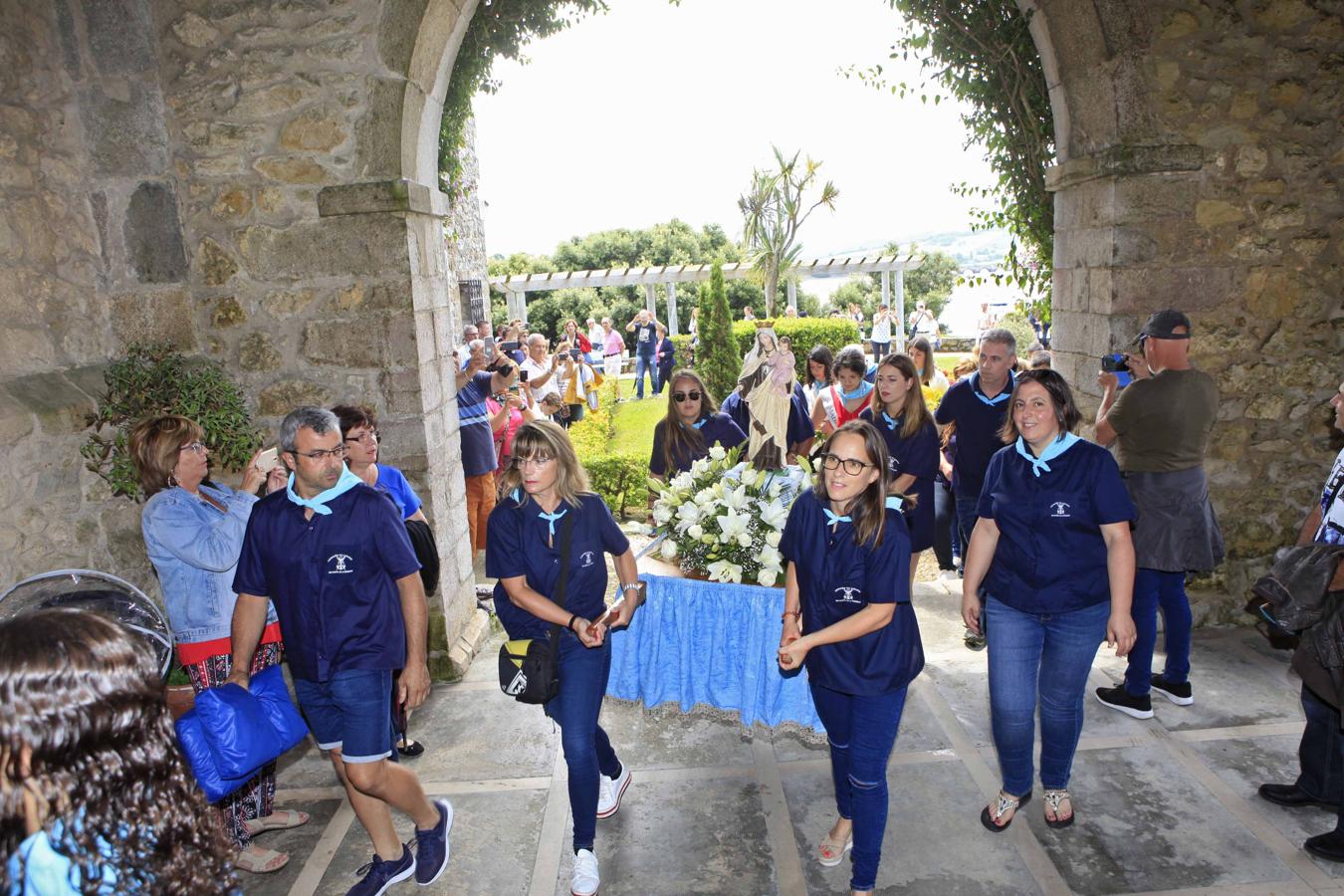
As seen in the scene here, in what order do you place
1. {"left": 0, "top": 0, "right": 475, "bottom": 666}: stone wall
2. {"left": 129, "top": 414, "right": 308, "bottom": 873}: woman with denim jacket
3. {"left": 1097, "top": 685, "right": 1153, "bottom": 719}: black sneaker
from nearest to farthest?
1. {"left": 129, "top": 414, "right": 308, "bottom": 873}: woman with denim jacket
2. {"left": 1097, "top": 685, "right": 1153, "bottom": 719}: black sneaker
3. {"left": 0, "top": 0, "right": 475, "bottom": 666}: stone wall

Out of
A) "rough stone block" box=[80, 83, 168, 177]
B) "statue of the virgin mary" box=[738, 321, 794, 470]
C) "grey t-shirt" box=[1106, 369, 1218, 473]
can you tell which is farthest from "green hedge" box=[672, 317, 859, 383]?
"rough stone block" box=[80, 83, 168, 177]

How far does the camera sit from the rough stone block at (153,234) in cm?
512

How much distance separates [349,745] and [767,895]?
1688mm

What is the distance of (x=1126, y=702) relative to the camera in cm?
467

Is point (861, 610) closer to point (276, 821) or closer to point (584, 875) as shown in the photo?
point (584, 875)

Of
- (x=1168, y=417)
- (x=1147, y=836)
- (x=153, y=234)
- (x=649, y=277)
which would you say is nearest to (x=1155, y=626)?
(x=1168, y=417)

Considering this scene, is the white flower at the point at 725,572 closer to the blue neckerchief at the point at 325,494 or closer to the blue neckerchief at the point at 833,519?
the blue neckerchief at the point at 833,519

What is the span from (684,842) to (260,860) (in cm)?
179

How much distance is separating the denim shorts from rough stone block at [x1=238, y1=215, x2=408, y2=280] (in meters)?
2.63

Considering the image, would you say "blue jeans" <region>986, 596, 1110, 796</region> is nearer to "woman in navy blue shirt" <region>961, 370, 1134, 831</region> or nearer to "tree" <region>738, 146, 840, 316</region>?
"woman in navy blue shirt" <region>961, 370, 1134, 831</region>

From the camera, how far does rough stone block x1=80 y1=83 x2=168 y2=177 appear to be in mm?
5000

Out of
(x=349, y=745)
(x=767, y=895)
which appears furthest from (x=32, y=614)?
(x=767, y=895)

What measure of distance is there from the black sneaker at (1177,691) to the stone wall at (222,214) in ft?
13.8

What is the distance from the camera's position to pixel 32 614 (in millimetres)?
1601
